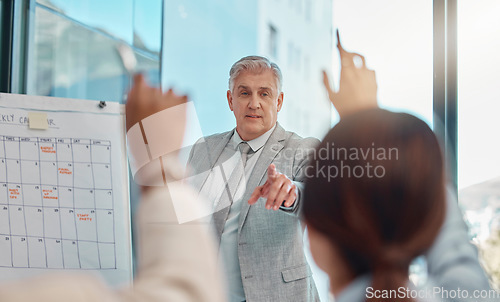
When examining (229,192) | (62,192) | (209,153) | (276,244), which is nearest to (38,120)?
(62,192)

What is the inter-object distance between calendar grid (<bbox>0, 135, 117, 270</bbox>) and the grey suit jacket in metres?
0.41

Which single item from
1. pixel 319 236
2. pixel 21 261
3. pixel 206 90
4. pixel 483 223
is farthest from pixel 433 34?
pixel 21 261

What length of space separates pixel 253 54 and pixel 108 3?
958 millimetres

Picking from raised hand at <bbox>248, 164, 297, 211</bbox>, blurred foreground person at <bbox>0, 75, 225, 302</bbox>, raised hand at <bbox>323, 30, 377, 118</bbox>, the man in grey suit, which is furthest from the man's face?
blurred foreground person at <bbox>0, 75, 225, 302</bbox>

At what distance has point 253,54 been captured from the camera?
200 centimetres

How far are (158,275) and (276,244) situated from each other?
1.40 m

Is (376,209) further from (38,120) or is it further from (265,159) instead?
(38,120)

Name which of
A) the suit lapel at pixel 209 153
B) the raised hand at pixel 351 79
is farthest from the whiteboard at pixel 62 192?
the raised hand at pixel 351 79

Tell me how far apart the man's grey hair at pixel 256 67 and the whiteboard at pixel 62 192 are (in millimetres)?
546

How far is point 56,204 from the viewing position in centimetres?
175

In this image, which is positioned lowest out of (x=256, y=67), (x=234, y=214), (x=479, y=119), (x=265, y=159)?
(x=234, y=214)

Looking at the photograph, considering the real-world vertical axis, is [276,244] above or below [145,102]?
below

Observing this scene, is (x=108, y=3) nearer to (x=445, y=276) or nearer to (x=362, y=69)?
(x=362, y=69)

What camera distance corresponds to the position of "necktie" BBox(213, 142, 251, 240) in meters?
1.85
